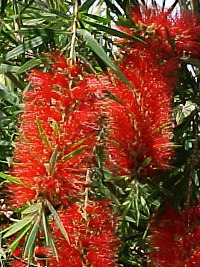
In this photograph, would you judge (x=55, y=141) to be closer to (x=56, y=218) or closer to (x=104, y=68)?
(x=56, y=218)

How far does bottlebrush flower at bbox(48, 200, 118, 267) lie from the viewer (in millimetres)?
892

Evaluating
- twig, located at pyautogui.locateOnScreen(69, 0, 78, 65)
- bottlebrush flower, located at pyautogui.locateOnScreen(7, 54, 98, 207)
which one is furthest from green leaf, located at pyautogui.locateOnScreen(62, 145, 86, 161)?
twig, located at pyautogui.locateOnScreen(69, 0, 78, 65)

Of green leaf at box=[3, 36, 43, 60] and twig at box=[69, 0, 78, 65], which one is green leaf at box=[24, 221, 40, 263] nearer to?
twig at box=[69, 0, 78, 65]

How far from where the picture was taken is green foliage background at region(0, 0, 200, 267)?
0.97m

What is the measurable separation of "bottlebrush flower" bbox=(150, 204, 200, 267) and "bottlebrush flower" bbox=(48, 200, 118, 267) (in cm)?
8

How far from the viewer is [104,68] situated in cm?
103

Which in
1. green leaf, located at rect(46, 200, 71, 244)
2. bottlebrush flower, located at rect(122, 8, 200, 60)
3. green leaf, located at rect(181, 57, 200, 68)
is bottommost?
green leaf, located at rect(46, 200, 71, 244)

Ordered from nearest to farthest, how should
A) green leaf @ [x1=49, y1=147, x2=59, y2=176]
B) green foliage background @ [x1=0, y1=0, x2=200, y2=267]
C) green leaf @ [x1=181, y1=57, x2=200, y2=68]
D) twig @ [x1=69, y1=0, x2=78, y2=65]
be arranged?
green leaf @ [x1=49, y1=147, x2=59, y2=176] < twig @ [x1=69, y1=0, x2=78, y2=65] < green foliage background @ [x1=0, y1=0, x2=200, y2=267] < green leaf @ [x1=181, y1=57, x2=200, y2=68]

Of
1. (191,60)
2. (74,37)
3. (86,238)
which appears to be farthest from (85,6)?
(86,238)

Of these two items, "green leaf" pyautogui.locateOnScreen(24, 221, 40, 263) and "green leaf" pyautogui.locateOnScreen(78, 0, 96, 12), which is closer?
"green leaf" pyautogui.locateOnScreen(24, 221, 40, 263)

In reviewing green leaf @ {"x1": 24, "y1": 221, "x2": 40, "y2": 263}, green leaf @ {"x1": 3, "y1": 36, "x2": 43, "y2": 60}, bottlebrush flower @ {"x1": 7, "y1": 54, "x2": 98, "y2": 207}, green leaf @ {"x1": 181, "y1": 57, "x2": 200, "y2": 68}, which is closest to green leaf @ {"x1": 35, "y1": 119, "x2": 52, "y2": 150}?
bottlebrush flower @ {"x1": 7, "y1": 54, "x2": 98, "y2": 207}

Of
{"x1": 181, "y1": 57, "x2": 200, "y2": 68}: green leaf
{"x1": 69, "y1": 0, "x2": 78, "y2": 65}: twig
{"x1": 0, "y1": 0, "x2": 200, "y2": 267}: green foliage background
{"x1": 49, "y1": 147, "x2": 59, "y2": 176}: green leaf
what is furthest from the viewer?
{"x1": 181, "y1": 57, "x2": 200, "y2": 68}: green leaf

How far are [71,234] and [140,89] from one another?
0.79ft

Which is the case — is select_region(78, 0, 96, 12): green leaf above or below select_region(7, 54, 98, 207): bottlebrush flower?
above
